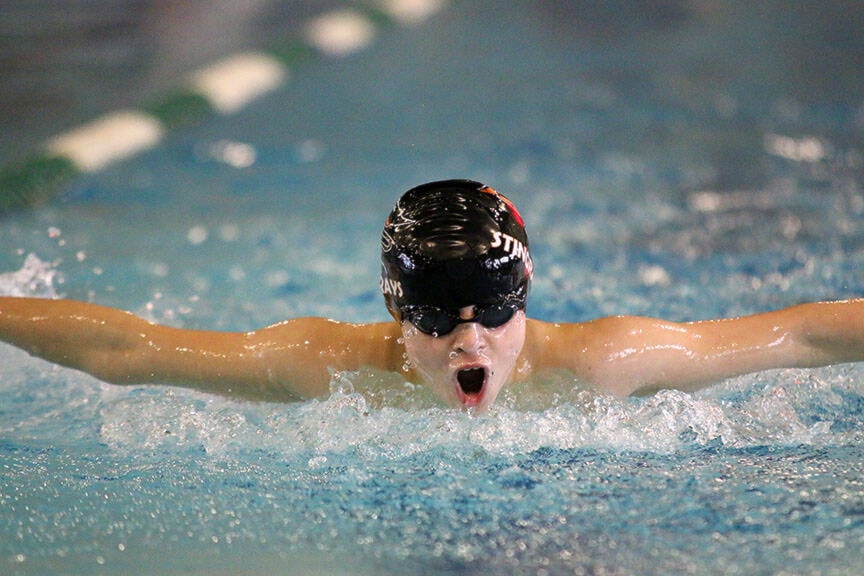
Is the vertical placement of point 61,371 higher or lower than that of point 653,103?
lower

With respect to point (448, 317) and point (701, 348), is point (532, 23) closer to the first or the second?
point (701, 348)

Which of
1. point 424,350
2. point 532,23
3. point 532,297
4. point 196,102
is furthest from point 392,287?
point 532,23

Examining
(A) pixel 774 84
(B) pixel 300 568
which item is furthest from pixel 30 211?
(A) pixel 774 84

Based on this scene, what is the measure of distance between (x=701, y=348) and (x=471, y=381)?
1.93 ft

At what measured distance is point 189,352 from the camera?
2.53 m

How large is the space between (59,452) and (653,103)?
5.10 metres

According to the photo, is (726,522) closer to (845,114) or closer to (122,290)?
(122,290)

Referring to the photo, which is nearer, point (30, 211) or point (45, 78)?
point (30, 211)

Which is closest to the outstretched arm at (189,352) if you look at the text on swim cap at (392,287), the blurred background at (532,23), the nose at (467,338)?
the text on swim cap at (392,287)

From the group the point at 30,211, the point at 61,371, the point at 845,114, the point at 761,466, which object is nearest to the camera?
the point at 761,466

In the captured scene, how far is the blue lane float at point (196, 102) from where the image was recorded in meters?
5.52

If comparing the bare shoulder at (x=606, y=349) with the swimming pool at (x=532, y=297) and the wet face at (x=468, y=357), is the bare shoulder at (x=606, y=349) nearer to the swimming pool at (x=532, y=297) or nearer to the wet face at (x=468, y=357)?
the swimming pool at (x=532, y=297)

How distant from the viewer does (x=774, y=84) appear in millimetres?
A: 6977

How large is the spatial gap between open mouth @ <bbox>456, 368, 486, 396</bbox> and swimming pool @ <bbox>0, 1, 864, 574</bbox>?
0.36 feet
